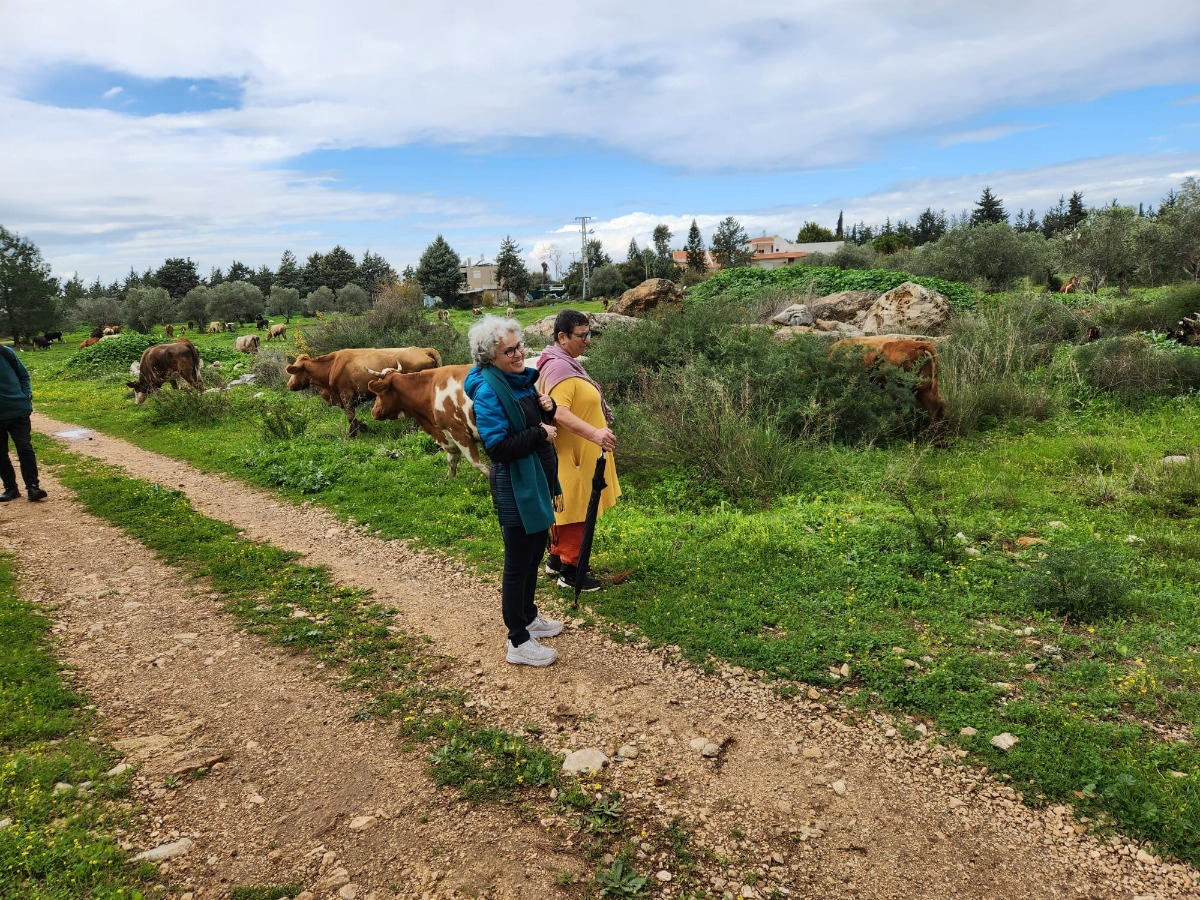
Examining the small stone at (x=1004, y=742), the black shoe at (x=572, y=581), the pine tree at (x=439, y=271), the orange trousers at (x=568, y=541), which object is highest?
the pine tree at (x=439, y=271)

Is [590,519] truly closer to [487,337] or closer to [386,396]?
[487,337]

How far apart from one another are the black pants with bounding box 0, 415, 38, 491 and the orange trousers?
7.30 metres

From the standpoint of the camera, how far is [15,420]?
844 cm

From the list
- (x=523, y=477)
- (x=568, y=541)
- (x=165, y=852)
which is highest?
(x=523, y=477)

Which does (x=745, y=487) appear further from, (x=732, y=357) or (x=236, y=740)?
(x=236, y=740)

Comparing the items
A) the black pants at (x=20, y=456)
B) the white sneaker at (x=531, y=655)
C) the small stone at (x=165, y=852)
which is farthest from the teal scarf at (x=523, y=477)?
the black pants at (x=20, y=456)

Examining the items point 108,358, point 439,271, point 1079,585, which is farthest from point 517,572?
point 439,271

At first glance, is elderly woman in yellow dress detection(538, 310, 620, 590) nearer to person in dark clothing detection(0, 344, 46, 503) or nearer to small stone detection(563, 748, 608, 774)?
small stone detection(563, 748, 608, 774)

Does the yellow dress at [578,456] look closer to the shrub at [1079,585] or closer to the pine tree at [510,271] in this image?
the shrub at [1079,585]

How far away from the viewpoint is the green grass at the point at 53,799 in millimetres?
2811

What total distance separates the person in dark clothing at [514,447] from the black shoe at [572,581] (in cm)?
107

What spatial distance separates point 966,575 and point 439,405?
5.89 meters

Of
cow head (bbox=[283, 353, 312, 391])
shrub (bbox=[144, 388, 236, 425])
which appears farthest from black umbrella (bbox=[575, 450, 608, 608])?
shrub (bbox=[144, 388, 236, 425])

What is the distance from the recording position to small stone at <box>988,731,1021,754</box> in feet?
11.4
